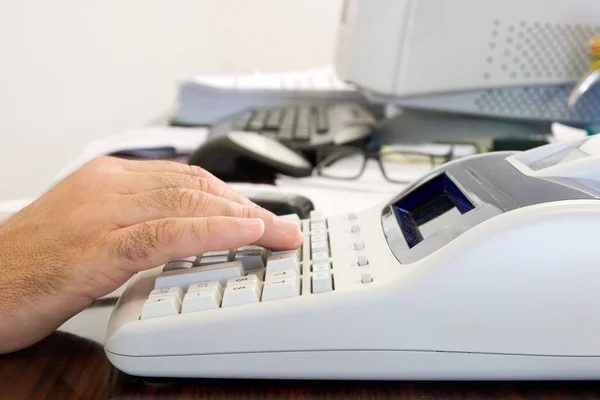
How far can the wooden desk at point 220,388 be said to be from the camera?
305mm

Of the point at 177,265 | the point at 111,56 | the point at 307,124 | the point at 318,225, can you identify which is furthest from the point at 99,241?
the point at 111,56

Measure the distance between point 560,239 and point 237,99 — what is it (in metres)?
0.82

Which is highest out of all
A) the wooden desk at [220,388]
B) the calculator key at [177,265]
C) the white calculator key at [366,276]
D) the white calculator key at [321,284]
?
the white calculator key at [366,276]

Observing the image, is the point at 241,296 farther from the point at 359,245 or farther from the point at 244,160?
the point at 244,160

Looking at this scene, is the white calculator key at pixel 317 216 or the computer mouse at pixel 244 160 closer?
the white calculator key at pixel 317 216

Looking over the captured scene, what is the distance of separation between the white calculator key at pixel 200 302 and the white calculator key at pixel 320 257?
0.21ft

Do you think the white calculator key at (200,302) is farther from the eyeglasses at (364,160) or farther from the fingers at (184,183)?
the eyeglasses at (364,160)

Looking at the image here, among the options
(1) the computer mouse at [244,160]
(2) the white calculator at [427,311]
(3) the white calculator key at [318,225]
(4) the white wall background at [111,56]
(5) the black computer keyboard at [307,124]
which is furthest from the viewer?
(4) the white wall background at [111,56]

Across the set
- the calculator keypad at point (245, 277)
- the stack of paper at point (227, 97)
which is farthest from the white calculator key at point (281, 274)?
the stack of paper at point (227, 97)

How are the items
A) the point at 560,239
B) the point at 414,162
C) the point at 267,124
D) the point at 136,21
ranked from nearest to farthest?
the point at 560,239, the point at 414,162, the point at 267,124, the point at 136,21

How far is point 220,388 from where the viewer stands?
0.31 meters

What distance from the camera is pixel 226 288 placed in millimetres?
324

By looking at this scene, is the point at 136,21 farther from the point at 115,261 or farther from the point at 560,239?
the point at 560,239

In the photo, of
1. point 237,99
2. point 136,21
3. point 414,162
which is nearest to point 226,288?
point 414,162
